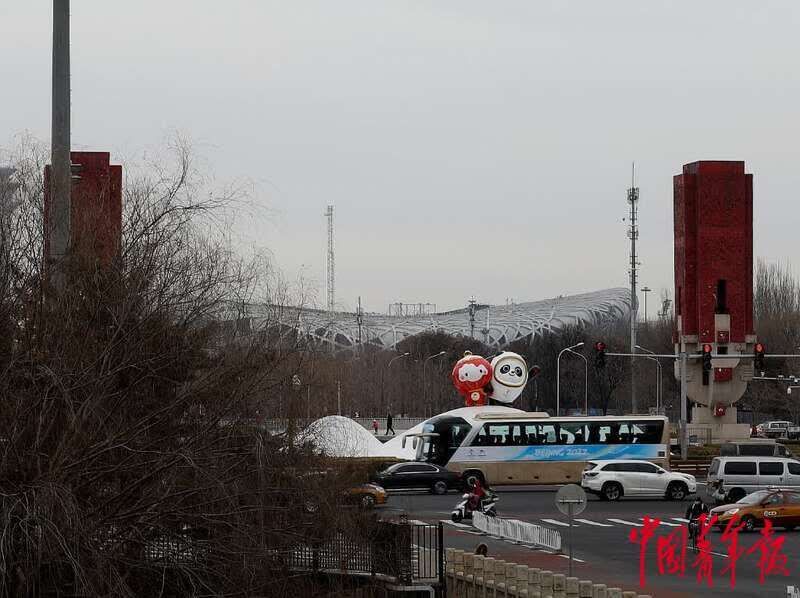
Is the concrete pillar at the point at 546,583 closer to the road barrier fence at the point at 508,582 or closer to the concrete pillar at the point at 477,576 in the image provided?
the road barrier fence at the point at 508,582

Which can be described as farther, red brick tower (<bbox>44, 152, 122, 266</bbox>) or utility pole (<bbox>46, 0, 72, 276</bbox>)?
red brick tower (<bbox>44, 152, 122, 266</bbox>)

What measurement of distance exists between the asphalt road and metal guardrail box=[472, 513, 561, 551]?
26 centimetres

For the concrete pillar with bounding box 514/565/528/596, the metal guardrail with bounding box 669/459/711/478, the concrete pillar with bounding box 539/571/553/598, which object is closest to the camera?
the concrete pillar with bounding box 539/571/553/598

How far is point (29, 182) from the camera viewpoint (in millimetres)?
14539

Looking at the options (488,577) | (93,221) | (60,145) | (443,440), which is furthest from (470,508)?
(60,145)

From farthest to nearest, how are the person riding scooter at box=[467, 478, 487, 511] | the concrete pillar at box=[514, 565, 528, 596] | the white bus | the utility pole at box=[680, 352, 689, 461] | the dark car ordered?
the utility pole at box=[680, 352, 689, 461]
the white bus
the dark car
the person riding scooter at box=[467, 478, 487, 511]
the concrete pillar at box=[514, 565, 528, 596]

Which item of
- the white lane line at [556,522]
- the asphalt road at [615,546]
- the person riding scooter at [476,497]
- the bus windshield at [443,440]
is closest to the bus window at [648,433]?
the asphalt road at [615,546]

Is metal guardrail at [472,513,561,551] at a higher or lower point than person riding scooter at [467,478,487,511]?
lower

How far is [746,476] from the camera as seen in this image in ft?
145

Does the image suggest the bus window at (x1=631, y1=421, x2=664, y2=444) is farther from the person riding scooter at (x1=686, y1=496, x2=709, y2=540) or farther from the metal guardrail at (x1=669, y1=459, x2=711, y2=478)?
the person riding scooter at (x1=686, y1=496, x2=709, y2=540)

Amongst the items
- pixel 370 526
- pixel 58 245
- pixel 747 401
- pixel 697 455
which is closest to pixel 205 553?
pixel 58 245

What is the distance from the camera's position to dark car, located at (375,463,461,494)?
49875mm

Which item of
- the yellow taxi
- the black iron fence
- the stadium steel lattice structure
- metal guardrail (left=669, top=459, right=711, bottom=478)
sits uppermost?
the stadium steel lattice structure

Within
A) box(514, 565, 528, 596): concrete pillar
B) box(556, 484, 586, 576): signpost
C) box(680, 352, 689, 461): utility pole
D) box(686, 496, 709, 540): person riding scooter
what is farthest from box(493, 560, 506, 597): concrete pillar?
box(680, 352, 689, 461): utility pole
